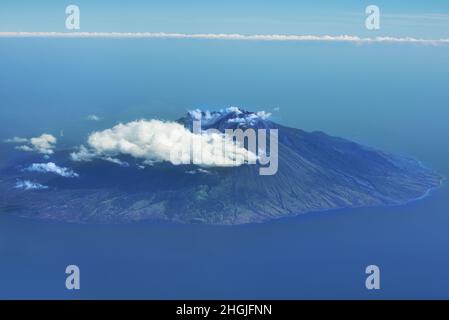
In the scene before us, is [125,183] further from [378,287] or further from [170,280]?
[378,287]

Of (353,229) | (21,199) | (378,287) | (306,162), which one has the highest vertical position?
(306,162)

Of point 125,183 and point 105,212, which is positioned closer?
point 105,212

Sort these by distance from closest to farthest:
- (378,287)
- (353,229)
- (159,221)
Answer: (378,287) < (353,229) < (159,221)

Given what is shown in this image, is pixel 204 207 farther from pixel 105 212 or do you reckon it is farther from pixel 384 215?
pixel 384 215

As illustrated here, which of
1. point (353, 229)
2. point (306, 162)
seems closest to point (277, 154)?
point (306, 162)

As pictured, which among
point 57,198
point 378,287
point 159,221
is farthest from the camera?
point 57,198

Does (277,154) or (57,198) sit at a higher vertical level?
(277,154)
